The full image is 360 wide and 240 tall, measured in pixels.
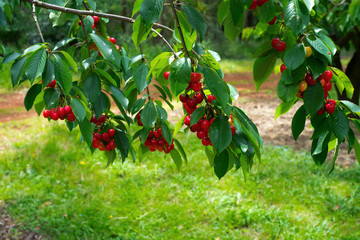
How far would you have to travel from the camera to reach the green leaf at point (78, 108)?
3.42 ft

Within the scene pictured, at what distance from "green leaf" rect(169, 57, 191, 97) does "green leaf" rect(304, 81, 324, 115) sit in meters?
0.30

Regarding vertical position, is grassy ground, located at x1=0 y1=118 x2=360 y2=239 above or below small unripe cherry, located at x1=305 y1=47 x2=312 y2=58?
below

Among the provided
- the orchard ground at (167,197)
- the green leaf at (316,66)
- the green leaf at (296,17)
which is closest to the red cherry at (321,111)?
the green leaf at (316,66)

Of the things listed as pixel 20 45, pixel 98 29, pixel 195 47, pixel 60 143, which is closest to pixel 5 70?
pixel 20 45

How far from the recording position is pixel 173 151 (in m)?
1.44

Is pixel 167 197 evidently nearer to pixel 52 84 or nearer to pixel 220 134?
pixel 52 84

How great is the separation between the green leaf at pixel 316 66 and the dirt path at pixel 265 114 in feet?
9.75

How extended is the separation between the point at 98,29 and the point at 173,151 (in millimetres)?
604

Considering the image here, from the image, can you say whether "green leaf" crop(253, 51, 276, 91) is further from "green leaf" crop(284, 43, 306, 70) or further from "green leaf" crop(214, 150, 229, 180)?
"green leaf" crop(214, 150, 229, 180)

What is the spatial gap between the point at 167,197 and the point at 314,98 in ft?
7.26

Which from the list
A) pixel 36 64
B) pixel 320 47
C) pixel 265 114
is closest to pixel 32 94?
pixel 36 64

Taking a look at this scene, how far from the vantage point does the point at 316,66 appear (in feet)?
2.91

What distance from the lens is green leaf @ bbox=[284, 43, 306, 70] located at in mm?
853

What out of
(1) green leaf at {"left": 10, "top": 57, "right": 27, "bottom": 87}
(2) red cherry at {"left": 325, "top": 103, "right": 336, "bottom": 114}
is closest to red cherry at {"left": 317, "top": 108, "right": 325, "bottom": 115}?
(2) red cherry at {"left": 325, "top": 103, "right": 336, "bottom": 114}
